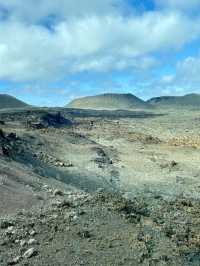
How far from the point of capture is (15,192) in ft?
58.4

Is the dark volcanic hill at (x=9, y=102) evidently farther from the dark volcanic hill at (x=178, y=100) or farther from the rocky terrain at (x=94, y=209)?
the rocky terrain at (x=94, y=209)

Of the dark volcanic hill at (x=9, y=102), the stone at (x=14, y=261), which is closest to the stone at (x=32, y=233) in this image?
the stone at (x=14, y=261)

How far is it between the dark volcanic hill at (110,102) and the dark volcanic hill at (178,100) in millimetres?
6951

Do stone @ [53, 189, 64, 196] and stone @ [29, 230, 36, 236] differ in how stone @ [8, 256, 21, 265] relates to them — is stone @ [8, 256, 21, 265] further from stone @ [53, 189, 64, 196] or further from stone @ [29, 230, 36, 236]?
stone @ [53, 189, 64, 196]

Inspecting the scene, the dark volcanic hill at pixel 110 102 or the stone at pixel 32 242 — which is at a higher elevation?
the dark volcanic hill at pixel 110 102

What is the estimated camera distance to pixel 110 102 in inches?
6137

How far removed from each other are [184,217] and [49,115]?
38.7 m

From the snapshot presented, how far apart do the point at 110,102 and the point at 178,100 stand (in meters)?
24.1

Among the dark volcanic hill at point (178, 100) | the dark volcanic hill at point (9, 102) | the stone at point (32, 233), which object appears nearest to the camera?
the stone at point (32, 233)

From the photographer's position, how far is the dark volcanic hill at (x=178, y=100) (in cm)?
16112

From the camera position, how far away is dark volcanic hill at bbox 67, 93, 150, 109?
488ft

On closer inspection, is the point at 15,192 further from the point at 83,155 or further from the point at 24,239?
the point at 83,155

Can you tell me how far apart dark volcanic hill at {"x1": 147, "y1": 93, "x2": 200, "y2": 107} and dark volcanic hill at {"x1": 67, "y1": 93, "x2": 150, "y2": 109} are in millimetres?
6951

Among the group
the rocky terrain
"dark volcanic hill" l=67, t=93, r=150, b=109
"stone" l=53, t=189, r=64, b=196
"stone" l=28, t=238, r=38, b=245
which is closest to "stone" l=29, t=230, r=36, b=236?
the rocky terrain
